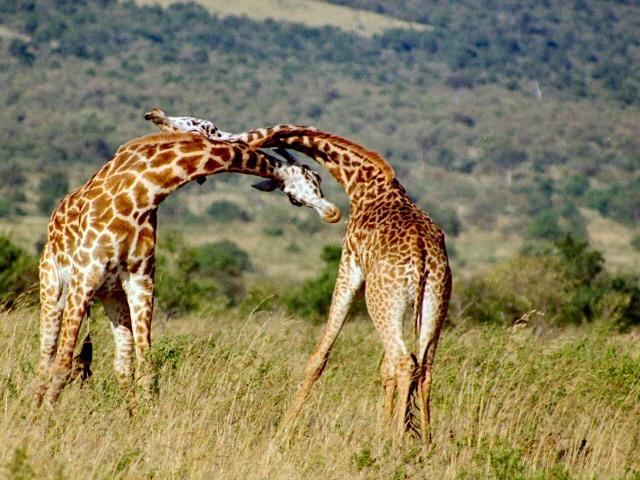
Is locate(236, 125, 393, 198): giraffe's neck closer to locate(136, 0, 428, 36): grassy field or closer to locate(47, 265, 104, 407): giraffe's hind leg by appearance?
locate(47, 265, 104, 407): giraffe's hind leg

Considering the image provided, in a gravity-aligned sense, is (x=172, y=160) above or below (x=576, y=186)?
above

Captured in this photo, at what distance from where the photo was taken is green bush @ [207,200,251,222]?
62625mm

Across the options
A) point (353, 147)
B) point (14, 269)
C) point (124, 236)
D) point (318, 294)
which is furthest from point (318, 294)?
point (124, 236)

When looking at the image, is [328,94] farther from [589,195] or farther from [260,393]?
[260,393]

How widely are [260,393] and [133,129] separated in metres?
77.6

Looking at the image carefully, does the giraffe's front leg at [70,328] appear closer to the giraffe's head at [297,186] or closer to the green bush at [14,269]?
the giraffe's head at [297,186]

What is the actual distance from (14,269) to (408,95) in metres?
97.4

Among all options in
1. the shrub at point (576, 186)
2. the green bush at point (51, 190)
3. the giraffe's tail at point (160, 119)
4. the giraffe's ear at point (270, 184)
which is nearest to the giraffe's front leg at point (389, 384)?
the giraffe's ear at point (270, 184)

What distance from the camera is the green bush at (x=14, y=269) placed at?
56.7 feet

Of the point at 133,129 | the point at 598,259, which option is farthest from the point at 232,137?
the point at 133,129

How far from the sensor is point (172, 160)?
282 inches

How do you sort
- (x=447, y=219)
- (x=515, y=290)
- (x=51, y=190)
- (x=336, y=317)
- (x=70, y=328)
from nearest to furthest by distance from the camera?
(x=70, y=328) < (x=336, y=317) < (x=515, y=290) < (x=51, y=190) < (x=447, y=219)

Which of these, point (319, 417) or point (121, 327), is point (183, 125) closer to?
point (121, 327)

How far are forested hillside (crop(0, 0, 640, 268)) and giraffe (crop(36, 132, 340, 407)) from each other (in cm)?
4620
